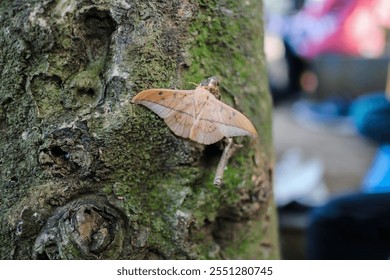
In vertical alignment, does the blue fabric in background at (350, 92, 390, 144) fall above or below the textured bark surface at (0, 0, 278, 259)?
below

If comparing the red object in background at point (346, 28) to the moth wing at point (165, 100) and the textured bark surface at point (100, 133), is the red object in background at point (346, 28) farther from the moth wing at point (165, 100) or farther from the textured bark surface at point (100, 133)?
the moth wing at point (165, 100)

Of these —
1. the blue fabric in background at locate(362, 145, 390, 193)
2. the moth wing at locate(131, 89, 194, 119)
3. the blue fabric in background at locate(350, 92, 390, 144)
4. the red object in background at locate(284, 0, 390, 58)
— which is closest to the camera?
the moth wing at locate(131, 89, 194, 119)

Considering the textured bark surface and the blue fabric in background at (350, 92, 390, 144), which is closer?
the textured bark surface

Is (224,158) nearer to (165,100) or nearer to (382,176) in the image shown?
(165,100)

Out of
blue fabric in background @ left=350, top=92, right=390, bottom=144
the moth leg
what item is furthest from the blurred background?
the moth leg

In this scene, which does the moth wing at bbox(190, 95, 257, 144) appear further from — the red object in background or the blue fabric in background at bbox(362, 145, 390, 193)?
the red object in background

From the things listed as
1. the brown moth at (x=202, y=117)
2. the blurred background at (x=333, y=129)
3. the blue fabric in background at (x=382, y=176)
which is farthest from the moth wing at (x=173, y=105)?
the blue fabric in background at (x=382, y=176)

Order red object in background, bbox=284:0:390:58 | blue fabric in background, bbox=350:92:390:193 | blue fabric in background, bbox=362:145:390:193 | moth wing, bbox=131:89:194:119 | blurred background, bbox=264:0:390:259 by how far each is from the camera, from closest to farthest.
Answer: moth wing, bbox=131:89:194:119 → blurred background, bbox=264:0:390:259 → blue fabric in background, bbox=362:145:390:193 → blue fabric in background, bbox=350:92:390:193 → red object in background, bbox=284:0:390:58

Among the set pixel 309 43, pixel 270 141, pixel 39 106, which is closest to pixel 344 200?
pixel 270 141

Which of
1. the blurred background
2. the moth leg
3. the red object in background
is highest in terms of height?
the moth leg
